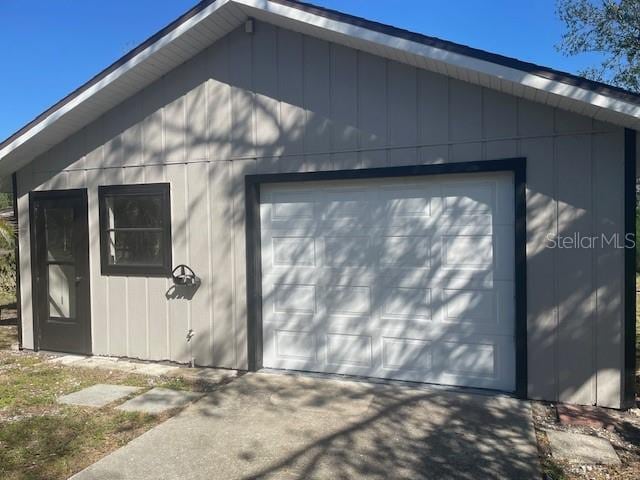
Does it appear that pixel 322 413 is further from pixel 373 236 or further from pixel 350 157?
pixel 350 157

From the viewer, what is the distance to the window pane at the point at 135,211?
5.98 metres

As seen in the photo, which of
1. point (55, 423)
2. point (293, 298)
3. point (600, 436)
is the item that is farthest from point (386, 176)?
point (55, 423)

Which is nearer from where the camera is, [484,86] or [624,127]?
[624,127]

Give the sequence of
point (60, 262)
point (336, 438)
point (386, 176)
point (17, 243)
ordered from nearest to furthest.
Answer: point (336, 438), point (386, 176), point (60, 262), point (17, 243)

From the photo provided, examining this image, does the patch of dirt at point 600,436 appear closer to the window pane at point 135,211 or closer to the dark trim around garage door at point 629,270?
the dark trim around garage door at point 629,270

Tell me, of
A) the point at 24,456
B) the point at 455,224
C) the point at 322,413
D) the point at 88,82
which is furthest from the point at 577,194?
the point at 88,82

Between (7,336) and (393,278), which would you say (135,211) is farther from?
(7,336)

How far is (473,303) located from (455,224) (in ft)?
2.57

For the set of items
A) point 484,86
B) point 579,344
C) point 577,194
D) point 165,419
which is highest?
point 484,86

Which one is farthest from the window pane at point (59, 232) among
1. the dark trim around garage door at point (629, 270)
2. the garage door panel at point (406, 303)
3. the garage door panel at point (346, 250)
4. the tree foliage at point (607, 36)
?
the tree foliage at point (607, 36)

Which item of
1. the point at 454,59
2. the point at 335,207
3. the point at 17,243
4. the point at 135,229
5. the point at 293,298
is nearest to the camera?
the point at 454,59

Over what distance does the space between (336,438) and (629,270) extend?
2824 millimetres

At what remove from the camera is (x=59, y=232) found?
6.63 metres

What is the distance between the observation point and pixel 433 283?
15.9ft
